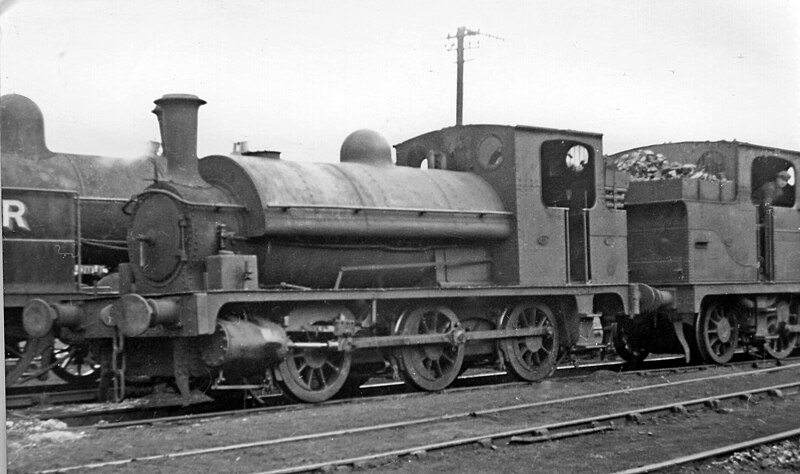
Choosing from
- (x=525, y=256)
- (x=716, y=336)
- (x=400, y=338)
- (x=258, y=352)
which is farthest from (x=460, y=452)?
(x=716, y=336)

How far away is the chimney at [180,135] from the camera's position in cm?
1031

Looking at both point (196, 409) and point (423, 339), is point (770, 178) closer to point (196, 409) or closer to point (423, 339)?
point (423, 339)

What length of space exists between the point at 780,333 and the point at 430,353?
7.34 meters

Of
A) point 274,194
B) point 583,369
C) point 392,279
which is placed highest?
point 274,194

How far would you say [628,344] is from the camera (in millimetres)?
16047

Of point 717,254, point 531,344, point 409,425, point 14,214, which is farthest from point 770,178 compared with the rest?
point 14,214

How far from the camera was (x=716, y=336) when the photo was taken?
1537 centimetres

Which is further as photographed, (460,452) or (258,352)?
(258,352)

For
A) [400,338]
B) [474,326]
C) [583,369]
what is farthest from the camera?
[583,369]

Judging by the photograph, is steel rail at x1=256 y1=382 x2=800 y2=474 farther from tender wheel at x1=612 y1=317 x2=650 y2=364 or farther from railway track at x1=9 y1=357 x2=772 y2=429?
tender wheel at x1=612 y1=317 x2=650 y2=364

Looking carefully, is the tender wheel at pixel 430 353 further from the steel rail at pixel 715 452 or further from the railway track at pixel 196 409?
the steel rail at pixel 715 452

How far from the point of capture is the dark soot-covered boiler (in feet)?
33.6

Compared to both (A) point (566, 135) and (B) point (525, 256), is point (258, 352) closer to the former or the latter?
(B) point (525, 256)

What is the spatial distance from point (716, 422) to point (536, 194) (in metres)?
4.35
